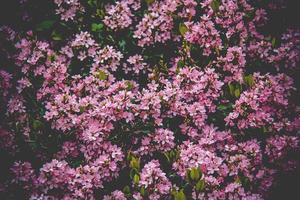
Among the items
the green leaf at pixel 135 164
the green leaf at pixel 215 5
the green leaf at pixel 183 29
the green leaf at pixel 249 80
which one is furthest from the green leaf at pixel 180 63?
the green leaf at pixel 135 164

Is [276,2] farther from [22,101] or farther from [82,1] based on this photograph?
[22,101]

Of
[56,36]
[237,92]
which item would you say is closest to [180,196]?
[237,92]

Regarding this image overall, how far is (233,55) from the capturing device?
210 inches

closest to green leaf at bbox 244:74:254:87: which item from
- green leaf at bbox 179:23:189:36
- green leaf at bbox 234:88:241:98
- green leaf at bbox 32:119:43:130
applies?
green leaf at bbox 234:88:241:98

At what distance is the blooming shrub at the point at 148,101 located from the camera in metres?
4.54

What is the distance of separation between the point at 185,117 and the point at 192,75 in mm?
483

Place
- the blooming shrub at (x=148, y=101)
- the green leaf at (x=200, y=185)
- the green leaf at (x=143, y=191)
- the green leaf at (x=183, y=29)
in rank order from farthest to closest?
1. the green leaf at (x=183, y=29)
2. the blooming shrub at (x=148, y=101)
3. the green leaf at (x=200, y=185)
4. the green leaf at (x=143, y=191)

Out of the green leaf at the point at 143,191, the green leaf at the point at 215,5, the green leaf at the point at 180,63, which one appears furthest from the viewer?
the green leaf at the point at 215,5

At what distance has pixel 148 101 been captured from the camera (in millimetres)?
4844

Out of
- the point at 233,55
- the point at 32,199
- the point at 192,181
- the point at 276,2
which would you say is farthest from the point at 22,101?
the point at 276,2

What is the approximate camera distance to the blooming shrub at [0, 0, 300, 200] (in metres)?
4.54

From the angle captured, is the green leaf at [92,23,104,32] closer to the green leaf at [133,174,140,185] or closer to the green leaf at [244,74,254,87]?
the green leaf at [244,74,254,87]

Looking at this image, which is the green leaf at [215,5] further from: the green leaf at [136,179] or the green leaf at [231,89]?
the green leaf at [136,179]

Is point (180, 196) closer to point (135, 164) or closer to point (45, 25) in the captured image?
point (135, 164)
